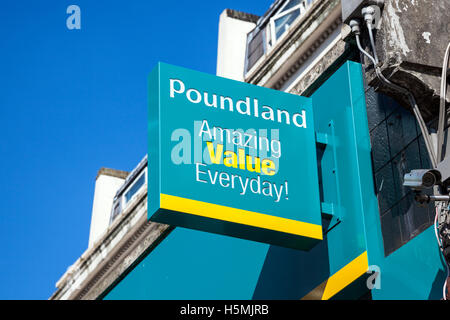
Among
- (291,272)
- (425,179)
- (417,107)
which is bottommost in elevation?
(425,179)

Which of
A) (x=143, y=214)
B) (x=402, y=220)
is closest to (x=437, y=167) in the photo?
(x=402, y=220)

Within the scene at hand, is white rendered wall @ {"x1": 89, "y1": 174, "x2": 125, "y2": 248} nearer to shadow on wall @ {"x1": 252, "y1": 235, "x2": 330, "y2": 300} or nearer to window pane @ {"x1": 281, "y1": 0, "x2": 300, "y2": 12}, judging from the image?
window pane @ {"x1": 281, "y1": 0, "x2": 300, "y2": 12}

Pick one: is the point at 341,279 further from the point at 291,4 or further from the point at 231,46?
the point at 231,46

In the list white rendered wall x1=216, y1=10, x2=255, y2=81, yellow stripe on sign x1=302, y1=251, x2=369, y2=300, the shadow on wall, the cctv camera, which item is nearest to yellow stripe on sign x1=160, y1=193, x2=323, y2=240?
yellow stripe on sign x1=302, y1=251, x2=369, y2=300

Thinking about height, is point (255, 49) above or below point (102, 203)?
above

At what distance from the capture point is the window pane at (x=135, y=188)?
2126cm

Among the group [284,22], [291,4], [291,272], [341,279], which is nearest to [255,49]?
[284,22]

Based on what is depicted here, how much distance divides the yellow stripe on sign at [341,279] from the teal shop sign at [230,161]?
1.87 ft

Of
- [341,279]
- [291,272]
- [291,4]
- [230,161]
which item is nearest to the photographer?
[230,161]

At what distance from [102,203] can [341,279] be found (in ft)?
41.7

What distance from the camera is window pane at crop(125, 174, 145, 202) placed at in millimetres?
21259

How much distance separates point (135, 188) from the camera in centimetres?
2159
